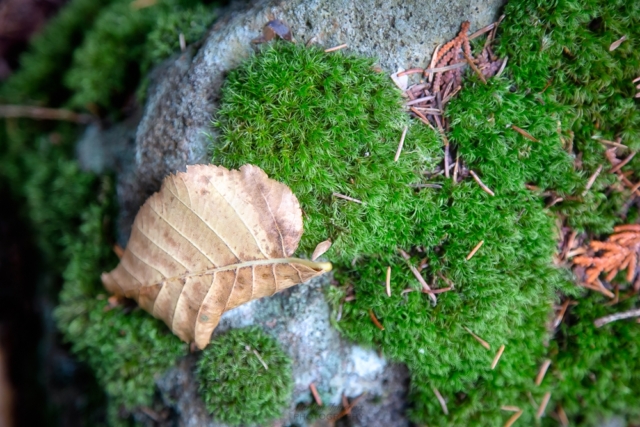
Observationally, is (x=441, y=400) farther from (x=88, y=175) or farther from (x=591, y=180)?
(x=88, y=175)

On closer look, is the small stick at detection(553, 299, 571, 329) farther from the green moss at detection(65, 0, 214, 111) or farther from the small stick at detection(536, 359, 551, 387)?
the green moss at detection(65, 0, 214, 111)

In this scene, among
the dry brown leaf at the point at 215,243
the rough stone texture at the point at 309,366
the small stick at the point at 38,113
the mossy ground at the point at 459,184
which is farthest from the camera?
the small stick at the point at 38,113

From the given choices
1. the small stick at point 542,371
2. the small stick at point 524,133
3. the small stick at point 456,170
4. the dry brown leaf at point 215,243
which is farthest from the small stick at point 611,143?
the dry brown leaf at point 215,243

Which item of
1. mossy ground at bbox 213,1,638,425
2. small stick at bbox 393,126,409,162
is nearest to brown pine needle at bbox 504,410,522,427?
Answer: mossy ground at bbox 213,1,638,425

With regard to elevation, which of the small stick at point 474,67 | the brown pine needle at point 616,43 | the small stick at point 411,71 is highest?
the small stick at point 411,71

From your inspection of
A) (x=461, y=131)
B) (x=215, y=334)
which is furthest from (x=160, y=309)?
(x=461, y=131)

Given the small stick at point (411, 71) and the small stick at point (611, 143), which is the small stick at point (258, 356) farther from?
the small stick at point (611, 143)
